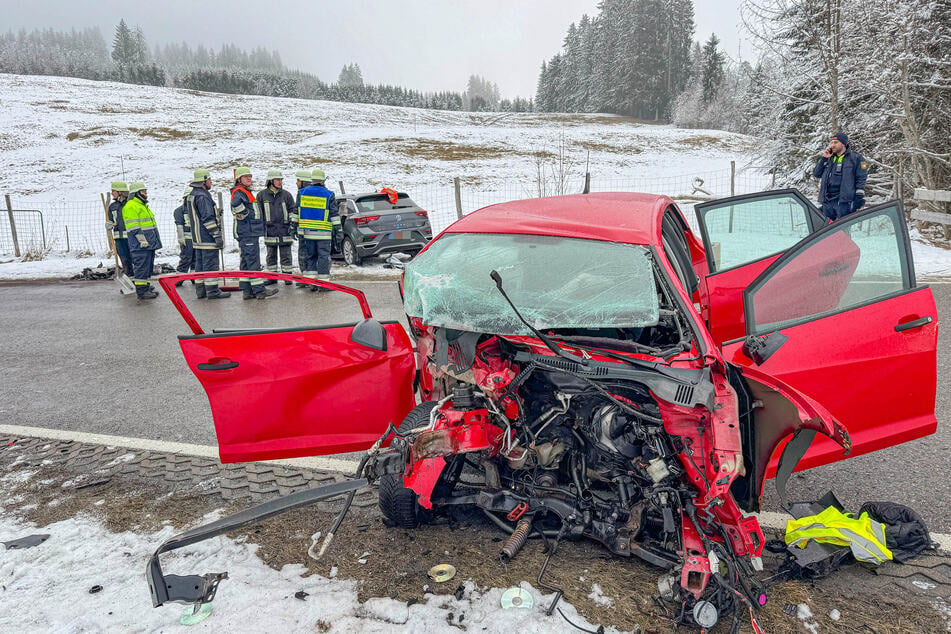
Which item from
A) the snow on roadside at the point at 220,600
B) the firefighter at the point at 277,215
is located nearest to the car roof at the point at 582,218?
the snow on roadside at the point at 220,600

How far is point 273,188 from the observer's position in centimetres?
1050

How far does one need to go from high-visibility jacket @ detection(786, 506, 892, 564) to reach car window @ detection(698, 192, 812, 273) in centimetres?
194

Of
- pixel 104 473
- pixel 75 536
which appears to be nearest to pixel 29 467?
pixel 104 473

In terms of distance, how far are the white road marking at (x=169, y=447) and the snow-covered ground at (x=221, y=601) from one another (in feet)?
2.86

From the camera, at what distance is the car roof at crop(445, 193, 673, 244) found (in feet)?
9.94

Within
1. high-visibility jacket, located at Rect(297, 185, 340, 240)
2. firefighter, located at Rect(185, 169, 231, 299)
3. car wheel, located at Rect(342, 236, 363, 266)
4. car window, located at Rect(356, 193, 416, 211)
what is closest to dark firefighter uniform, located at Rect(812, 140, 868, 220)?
car window, located at Rect(356, 193, 416, 211)

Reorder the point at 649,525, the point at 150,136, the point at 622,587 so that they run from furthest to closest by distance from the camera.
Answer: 1. the point at 150,136
2. the point at 649,525
3. the point at 622,587

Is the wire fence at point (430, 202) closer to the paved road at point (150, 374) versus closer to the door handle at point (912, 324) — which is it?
the paved road at point (150, 374)

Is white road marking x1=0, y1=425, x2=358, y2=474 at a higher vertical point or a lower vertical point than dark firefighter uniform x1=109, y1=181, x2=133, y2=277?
lower

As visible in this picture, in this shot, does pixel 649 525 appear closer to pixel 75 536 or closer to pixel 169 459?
pixel 75 536

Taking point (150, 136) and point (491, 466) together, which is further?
point (150, 136)

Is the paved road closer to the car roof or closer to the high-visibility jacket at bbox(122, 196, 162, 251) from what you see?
the high-visibility jacket at bbox(122, 196, 162, 251)

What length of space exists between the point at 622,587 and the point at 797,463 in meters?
0.94

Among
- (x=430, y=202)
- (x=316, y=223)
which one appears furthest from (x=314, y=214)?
(x=430, y=202)
